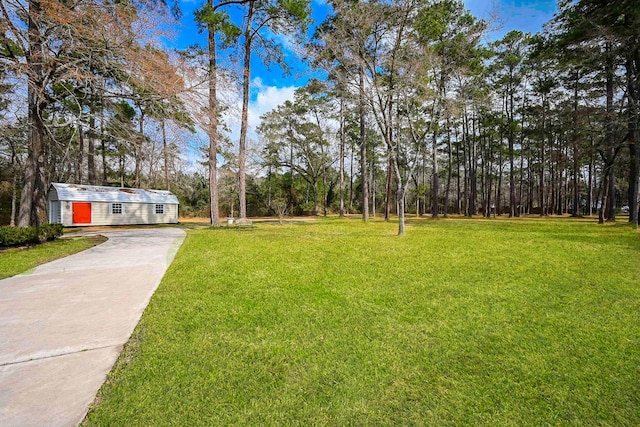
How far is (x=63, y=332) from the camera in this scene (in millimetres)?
2502

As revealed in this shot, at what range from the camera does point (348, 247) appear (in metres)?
6.77

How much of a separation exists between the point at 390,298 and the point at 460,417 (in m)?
1.87

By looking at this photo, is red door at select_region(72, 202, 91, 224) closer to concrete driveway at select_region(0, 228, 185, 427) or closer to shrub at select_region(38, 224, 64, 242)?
shrub at select_region(38, 224, 64, 242)

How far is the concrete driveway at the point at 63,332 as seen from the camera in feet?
5.35

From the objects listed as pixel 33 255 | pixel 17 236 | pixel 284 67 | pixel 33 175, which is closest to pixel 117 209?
pixel 33 175

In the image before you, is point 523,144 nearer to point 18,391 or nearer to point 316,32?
point 316,32

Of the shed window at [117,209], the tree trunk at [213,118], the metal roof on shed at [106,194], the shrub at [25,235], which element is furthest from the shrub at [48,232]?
the shed window at [117,209]

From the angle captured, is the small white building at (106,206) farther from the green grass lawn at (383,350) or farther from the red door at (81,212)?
the green grass lawn at (383,350)

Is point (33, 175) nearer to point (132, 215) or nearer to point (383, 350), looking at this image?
point (132, 215)

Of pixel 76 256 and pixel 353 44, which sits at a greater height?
pixel 353 44

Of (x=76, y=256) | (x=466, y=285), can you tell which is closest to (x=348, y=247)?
(x=466, y=285)

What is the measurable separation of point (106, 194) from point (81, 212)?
168cm

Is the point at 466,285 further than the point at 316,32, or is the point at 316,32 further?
the point at 316,32

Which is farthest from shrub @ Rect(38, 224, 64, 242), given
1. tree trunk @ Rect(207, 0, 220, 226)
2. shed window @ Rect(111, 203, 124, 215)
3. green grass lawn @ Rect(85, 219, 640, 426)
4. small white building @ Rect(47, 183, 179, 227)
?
shed window @ Rect(111, 203, 124, 215)
